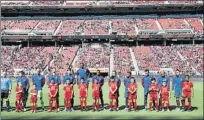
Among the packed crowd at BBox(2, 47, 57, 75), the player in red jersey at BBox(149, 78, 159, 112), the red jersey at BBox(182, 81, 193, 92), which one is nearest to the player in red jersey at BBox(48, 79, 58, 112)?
the player in red jersey at BBox(149, 78, 159, 112)

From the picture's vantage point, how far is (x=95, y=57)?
4434 cm

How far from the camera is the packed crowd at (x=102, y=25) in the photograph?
172 feet

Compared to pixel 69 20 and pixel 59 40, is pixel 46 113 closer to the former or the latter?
pixel 59 40

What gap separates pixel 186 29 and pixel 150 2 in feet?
27.9

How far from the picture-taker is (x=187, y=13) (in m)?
58.8

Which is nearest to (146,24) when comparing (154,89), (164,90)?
(164,90)

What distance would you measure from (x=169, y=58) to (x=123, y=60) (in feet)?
16.8

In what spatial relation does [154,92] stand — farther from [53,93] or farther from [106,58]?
[106,58]

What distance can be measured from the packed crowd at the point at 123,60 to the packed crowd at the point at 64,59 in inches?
194

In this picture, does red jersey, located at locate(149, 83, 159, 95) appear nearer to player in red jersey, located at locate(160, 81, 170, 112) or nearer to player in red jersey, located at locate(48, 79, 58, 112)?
player in red jersey, located at locate(160, 81, 170, 112)

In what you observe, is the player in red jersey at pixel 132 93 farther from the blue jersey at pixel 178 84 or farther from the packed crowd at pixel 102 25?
the packed crowd at pixel 102 25

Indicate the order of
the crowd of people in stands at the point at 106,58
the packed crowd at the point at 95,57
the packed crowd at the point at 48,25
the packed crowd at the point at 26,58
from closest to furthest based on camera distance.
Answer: the crowd of people in stands at the point at 106,58 → the packed crowd at the point at 95,57 → the packed crowd at the point at 26,58 → the packed crowd at the point at 48,25

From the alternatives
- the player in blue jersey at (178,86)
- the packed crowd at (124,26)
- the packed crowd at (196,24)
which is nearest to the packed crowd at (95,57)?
the packed crowd at (124,26)

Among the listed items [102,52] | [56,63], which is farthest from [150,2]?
[56,63]
